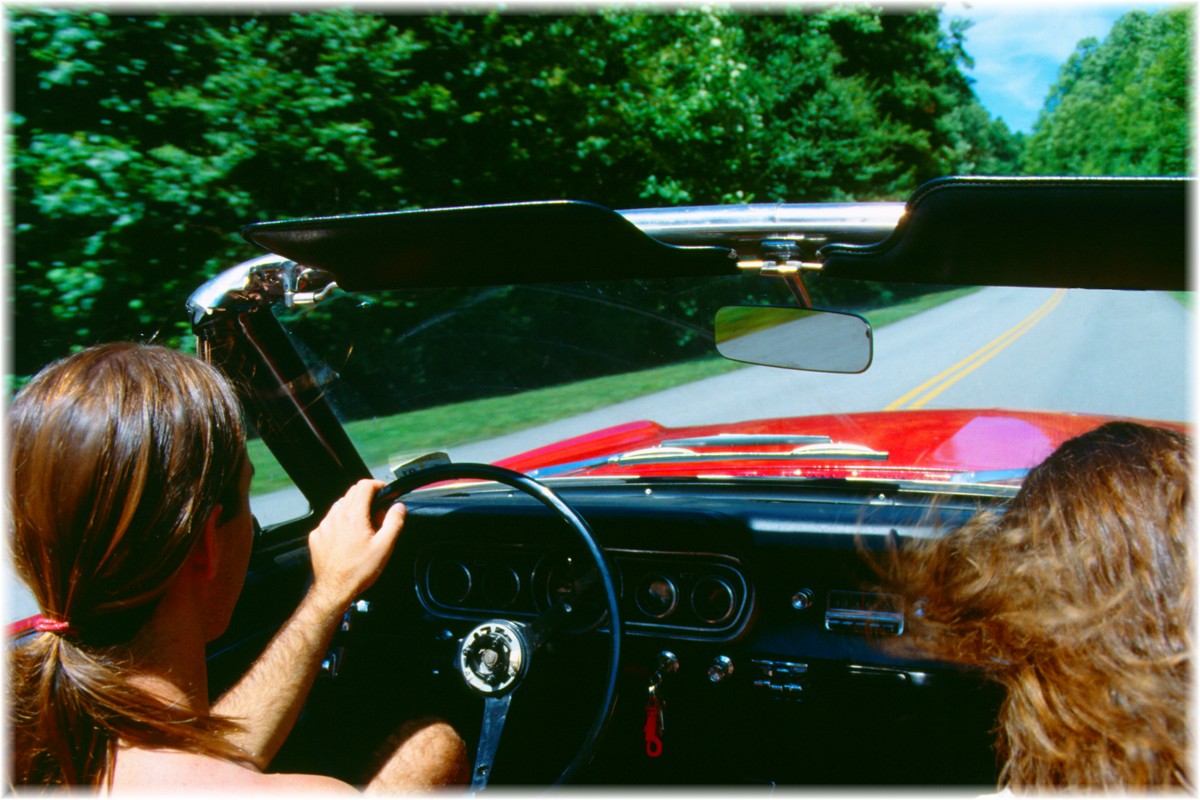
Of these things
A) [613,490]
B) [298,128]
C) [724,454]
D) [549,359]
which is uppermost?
[298,128]

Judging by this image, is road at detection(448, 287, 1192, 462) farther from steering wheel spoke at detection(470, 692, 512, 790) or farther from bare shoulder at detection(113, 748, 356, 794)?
bare shoulder at detection(113, 748, 356, 794)

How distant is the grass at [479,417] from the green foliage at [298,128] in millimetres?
608

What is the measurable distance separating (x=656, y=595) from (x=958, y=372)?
11.9 metres

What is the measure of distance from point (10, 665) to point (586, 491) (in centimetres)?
173

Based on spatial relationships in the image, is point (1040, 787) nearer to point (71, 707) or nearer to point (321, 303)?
point (71, 707)

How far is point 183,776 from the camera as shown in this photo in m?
1.39

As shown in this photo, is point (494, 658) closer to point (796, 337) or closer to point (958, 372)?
point (796, 337)

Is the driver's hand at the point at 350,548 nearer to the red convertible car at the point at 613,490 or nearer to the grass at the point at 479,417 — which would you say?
the red convertible car at the point at 613,490

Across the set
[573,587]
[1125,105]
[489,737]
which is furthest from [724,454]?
[1125,105]

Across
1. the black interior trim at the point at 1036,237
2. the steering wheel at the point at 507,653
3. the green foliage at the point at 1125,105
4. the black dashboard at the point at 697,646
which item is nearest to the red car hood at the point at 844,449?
the black dashboard at the point at 697,646

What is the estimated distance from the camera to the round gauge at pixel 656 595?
8.70ft

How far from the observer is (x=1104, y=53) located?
77.0 meters

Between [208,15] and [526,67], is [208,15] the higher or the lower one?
the lower one

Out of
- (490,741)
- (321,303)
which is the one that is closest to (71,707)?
(490,741)
